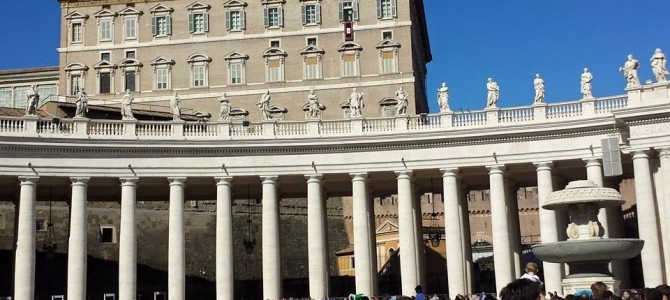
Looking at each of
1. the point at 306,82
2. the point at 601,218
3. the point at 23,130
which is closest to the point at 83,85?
the point at 306,82

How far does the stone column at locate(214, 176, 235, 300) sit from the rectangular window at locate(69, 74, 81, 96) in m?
38.1

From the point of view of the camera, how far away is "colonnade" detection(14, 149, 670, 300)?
5162 centimetres


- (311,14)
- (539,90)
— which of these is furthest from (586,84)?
(311,14)

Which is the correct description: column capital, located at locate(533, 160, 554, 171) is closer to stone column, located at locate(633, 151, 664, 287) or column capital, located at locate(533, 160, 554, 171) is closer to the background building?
stone column, located at locate(633, 151, 664, 287)

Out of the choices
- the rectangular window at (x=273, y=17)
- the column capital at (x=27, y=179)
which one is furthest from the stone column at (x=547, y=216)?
the rectangular window at (x=273, y=17)

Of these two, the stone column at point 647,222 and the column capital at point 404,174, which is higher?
the column capital at point 404,174

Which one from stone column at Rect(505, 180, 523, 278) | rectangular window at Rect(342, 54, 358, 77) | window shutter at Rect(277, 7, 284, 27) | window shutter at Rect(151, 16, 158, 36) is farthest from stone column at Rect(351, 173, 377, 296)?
window shutter at Rect(151, 16, 158, 36)

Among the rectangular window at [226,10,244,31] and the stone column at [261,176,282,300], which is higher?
the rectangular window at [226,10,244,31]

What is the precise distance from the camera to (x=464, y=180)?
6016 centimetres

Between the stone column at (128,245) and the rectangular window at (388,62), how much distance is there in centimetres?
3523

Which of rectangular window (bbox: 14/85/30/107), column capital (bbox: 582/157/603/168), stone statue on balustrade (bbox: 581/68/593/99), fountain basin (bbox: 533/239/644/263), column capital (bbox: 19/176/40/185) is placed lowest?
fountain basin (bbox: 533/239/644/263)

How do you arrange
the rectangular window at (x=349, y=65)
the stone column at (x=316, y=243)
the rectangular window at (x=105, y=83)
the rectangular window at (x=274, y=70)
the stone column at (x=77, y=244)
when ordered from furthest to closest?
the rectangular window at (x=105, y=83) < the rectangular window at (x=274, y=70) < the rectangular window at (x=349, y=65) < the stone column at (x=316, y=243) < the stone column at (x=77, y=244)

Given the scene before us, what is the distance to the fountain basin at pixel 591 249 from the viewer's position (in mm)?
32312

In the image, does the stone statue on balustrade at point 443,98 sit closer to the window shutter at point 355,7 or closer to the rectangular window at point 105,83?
the window shutter at point 355,7
